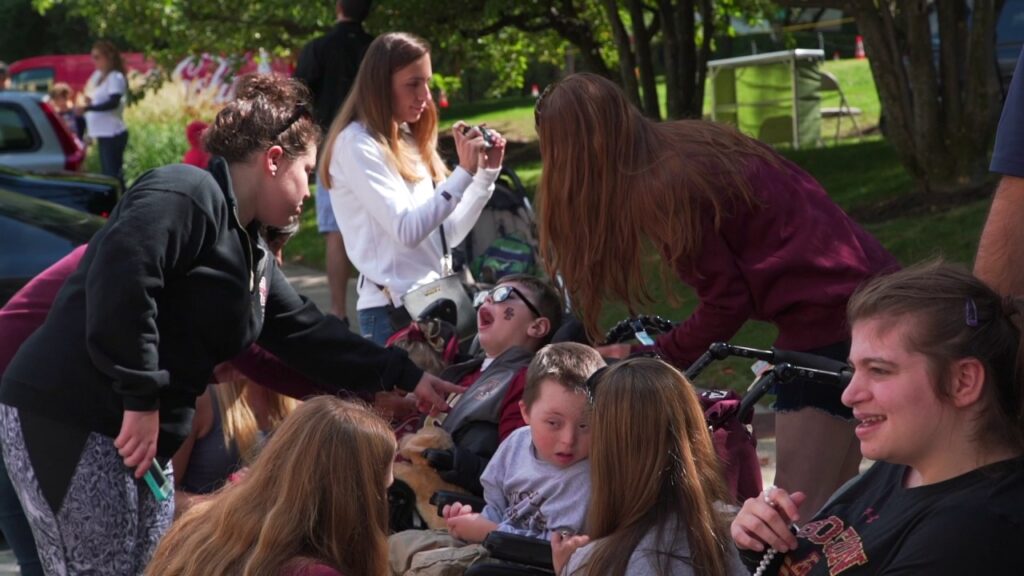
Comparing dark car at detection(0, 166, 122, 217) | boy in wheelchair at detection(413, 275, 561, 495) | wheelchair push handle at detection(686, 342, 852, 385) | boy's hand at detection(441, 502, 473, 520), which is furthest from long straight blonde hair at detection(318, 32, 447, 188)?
dark car at detection(0, 166, 122, 217)

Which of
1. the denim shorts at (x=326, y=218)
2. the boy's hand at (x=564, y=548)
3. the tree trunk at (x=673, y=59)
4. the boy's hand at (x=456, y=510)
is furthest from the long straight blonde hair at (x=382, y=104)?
the tree trunk at (x=673, y=59)

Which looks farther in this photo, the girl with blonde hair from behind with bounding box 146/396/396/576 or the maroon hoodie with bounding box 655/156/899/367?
the maroon hoodie with bounding box 655/156/899/367

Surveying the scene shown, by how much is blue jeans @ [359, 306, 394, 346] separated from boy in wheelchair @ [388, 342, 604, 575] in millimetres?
1742

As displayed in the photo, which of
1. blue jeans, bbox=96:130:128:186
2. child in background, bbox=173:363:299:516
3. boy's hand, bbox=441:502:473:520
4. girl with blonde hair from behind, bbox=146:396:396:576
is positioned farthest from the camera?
blue jeans, bbox=96:130:128:186

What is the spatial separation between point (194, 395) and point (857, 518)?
1.81 meters

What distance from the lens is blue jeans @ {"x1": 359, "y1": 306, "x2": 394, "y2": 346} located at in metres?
6.00

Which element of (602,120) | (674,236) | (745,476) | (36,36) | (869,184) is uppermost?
(602,120)

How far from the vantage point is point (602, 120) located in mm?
3988

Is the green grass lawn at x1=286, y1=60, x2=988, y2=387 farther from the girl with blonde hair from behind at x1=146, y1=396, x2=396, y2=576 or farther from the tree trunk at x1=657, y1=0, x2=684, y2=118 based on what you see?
the tree trunk at x1=657, y1=0, x2=684, y2=118

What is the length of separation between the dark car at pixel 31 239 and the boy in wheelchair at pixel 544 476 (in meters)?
3.84

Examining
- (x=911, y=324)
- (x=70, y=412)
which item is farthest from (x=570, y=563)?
(x=70, y=412)

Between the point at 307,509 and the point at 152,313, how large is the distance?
0.77m

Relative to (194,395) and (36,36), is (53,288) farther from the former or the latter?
(36,36)

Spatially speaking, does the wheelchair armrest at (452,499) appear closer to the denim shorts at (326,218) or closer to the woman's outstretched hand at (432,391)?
the woman's outstretched hand at (432,391)
